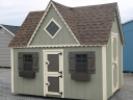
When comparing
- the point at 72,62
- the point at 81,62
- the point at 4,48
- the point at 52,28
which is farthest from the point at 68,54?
the point at 4,48

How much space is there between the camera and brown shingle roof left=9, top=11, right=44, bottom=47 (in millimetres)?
11945

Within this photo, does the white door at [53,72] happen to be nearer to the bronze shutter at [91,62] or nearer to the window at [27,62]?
the window at [27,62]

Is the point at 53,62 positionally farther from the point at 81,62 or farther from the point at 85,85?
the point at 85,85

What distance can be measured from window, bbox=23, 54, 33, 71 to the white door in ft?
2.15

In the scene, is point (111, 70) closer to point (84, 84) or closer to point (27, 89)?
point (84, 84)

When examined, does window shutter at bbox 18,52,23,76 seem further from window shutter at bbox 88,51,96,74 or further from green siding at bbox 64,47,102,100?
window shutter at bbox 88,51,96,74

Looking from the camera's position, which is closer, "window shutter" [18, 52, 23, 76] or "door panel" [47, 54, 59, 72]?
"door panel" [47, 54, 59, 72]

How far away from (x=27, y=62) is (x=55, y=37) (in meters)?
1.56

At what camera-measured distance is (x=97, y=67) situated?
10398 mm

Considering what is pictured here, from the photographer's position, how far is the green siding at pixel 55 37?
10961 mm

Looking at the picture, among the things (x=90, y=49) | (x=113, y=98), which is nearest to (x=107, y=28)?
(x=90, y=49)

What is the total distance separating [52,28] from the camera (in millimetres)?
11297

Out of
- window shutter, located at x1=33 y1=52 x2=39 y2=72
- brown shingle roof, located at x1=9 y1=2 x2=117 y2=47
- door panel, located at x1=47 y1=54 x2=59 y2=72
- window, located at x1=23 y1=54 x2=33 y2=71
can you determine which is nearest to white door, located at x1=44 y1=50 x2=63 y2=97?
door panel, located at x1=47 y1=54 x2=59 y2=72

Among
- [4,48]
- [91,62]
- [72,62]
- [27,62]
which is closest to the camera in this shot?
[91,62]
